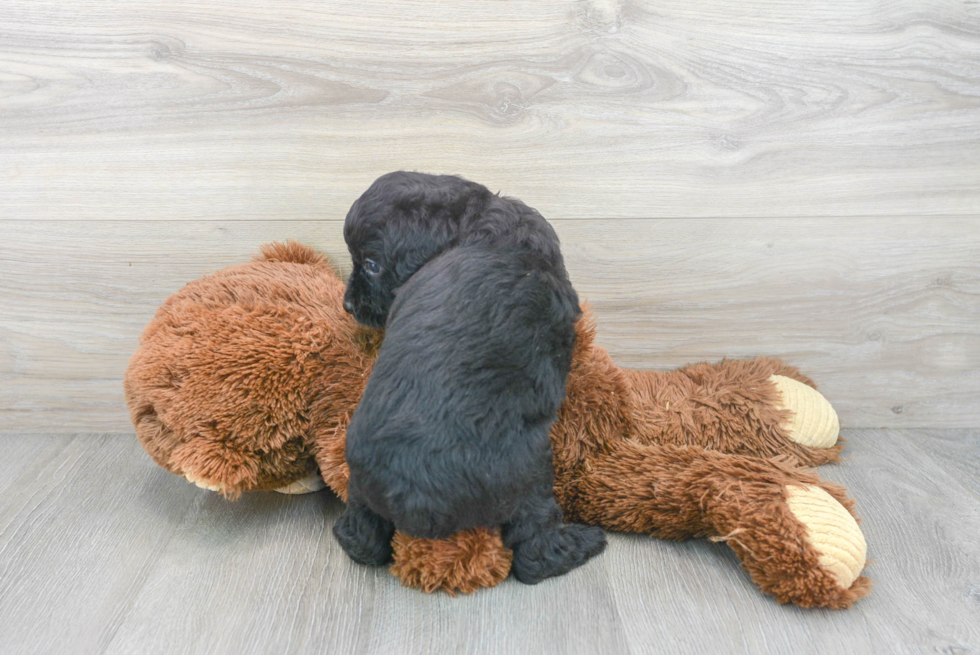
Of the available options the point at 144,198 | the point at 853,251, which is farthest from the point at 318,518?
the point at 853,251

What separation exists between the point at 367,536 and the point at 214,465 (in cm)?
21

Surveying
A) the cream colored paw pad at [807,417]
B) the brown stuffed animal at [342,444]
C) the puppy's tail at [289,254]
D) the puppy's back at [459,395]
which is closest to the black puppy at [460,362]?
the puppy's back at [459,395]

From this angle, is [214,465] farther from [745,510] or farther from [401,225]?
[745,510]

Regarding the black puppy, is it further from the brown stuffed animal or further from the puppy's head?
the brown stuffed animal

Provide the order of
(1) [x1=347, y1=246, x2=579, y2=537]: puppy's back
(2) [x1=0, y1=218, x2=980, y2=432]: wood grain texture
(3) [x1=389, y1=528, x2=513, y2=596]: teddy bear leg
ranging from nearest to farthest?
(1) [x1=347, y1=246, x2=579, y2=537]: puppy's back, (3) [x1=389, y1=528, x2=513, y2=596]: teddy bear leg, (2) [x1=0, y1=218, x2=980, y2=432]: wood grain texture

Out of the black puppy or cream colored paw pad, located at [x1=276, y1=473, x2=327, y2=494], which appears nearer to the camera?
the black puppy

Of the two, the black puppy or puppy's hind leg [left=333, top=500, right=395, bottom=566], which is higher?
the black puppy

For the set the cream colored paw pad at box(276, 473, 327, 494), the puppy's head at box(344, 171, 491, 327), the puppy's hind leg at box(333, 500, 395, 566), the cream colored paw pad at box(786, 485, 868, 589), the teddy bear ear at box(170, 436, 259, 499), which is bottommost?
the cream colored paw pad at box(276, 473, 327, 494)

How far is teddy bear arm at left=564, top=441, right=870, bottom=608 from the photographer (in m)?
0.72

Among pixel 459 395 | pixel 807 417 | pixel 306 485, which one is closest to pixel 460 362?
pixel 459 395

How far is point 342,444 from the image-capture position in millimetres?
822

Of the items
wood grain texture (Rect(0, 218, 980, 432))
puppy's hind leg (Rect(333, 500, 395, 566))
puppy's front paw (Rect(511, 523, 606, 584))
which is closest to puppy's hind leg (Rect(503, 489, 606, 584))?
puppy's front paw (Rect(511, 523, 606, 584))

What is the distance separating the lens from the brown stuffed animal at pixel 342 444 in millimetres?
748

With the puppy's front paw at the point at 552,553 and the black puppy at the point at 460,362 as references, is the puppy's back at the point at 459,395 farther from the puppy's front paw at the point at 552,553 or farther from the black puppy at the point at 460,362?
the puppy's front paw at the point at 552,553
